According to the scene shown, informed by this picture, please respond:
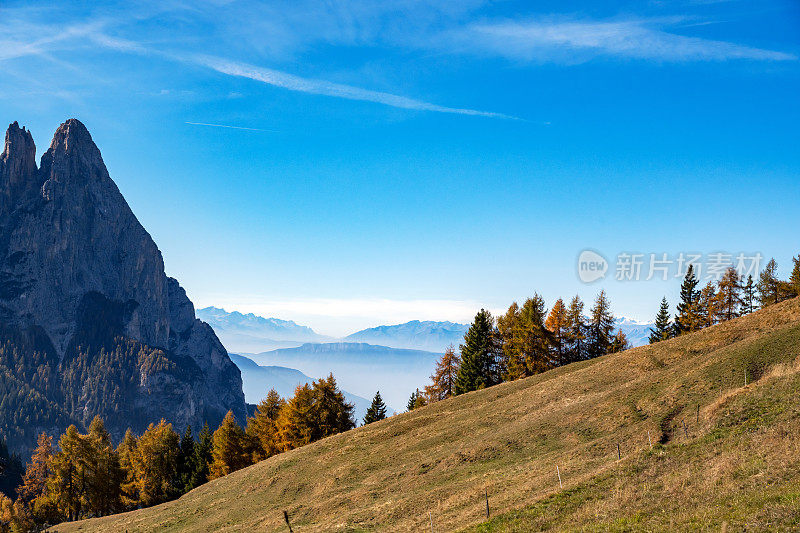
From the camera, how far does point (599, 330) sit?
238 feet

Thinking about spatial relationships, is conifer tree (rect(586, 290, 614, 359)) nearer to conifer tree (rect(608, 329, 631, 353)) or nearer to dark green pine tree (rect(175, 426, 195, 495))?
conifer tree (rect(608, 329, 631, 353))

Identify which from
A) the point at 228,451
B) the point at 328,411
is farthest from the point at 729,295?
the point at 228,451

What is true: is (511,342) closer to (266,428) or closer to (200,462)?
(266,428)

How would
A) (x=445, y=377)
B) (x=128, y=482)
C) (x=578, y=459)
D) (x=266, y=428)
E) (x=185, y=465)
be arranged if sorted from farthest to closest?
(x=445, y=377) → (x=185, y=465) → (x=266, y=428) → (x=128, y=482) → (x=578, y=459)

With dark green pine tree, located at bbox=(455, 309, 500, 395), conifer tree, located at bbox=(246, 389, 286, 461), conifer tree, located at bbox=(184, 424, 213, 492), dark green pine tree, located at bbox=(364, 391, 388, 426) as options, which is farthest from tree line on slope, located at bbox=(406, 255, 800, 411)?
conifer tree, located at bbox=(184, 424, 213, 492)

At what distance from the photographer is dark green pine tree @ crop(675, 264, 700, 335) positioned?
73.0 m

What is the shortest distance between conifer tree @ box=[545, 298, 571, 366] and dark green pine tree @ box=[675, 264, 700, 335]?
20.7 metres

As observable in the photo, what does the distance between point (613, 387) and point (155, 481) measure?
227 ft

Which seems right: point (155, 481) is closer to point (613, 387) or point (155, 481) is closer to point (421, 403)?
point (421, 403)

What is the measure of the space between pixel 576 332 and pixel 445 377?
2399cm

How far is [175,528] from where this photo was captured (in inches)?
1636

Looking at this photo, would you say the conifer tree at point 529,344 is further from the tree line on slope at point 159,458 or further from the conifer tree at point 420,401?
the tree line on slope at point 159,458

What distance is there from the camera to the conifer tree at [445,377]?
78625 mm

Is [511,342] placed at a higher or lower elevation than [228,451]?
higher
